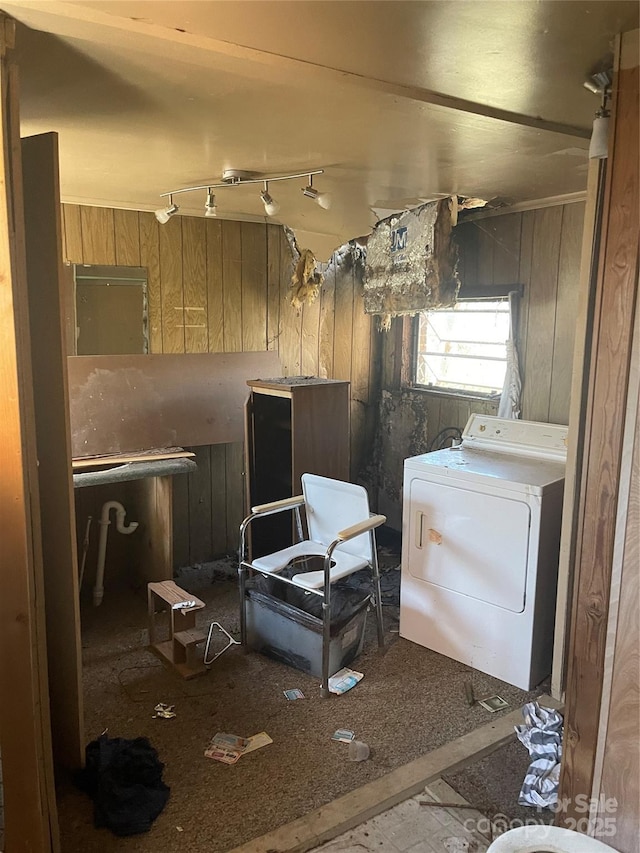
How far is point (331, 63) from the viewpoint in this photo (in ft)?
5.31

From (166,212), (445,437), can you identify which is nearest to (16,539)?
(166,212)

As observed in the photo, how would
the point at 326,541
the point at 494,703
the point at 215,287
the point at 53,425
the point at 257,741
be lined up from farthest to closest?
1. the point at 215,287
2. the point at 326,541
3. the point at 494,703
4. the point at 257,741
5. the point at 53,425

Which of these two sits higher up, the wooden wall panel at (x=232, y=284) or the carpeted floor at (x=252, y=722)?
the wooden wall panel at (x=232, y=284)

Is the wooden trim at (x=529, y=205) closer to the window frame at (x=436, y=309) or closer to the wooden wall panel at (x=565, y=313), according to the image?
the wooden wall panel at (x=565, y=313)

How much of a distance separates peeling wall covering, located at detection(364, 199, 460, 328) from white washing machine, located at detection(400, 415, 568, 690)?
89cm

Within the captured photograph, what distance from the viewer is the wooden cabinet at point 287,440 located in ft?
10.6

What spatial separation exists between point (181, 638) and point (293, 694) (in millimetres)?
530

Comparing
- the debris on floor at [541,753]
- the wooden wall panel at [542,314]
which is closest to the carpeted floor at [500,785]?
the debris on floor at [541,753]

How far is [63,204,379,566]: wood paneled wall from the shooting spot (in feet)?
11.3

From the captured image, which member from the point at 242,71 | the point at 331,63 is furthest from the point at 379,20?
the point at 242,71

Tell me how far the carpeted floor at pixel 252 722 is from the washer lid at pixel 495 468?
837 millimetres

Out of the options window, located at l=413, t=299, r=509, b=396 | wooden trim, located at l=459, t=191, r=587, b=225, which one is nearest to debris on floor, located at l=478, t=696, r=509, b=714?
window, located at l=413, t=299, r=509, b=396

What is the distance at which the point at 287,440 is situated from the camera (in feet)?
11.9

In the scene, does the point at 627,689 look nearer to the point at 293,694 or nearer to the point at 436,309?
the point at 293,694
